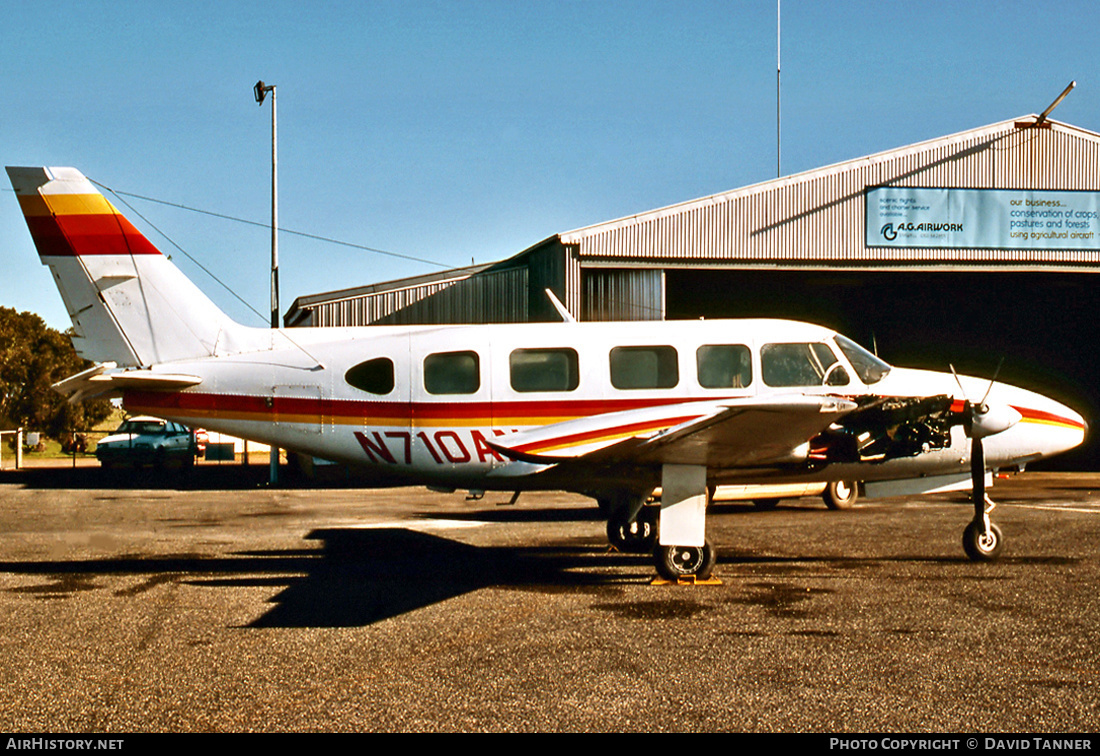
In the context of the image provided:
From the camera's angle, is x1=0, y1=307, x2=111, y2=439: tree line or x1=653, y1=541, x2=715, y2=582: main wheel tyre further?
x1=0, y1=307, x2=111, y2=439: tree line

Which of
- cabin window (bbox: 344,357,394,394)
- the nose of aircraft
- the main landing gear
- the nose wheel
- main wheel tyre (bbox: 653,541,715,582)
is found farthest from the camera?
the nose of aircraft

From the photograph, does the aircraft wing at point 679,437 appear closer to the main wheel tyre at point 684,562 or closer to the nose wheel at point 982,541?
the main wheel tyre at point 684,562

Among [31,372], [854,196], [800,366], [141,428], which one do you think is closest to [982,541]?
[800,366]

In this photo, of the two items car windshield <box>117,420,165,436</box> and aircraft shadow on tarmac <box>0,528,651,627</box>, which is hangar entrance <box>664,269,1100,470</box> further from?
car windshield <box>117,420,165,436</box>

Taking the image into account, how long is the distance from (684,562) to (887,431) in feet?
9.85

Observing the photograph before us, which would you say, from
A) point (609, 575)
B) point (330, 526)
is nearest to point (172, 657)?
point (609, 575)

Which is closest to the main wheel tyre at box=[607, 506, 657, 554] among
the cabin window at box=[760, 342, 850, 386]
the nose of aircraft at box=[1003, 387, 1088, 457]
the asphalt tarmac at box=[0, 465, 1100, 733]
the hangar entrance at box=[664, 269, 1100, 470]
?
the asphalt tarmac at box=[0, 465, 1100, 733]

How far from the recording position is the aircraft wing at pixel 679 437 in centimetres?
893

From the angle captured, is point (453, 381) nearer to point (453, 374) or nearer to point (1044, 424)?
point (453, 374)

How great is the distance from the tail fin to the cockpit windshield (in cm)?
793

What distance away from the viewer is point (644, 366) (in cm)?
1099

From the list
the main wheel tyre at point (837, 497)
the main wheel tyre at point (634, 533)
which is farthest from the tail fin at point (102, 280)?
the main wheel tyre at point (837, 497)

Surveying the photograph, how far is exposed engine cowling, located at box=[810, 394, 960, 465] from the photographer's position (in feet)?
34.4

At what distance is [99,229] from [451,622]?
6921 millimetres
